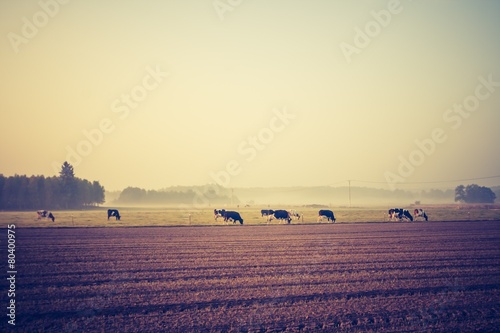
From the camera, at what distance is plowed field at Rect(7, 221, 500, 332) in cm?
863

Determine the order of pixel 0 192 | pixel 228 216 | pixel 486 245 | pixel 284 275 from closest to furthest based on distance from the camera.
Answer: pixel 284 275
pixel 486 245
pixel 228 216
pixel 0 192

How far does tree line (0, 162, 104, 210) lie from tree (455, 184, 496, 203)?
590 ft

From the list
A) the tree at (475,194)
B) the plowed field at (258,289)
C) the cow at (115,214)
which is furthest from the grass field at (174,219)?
the tree at (475,194)

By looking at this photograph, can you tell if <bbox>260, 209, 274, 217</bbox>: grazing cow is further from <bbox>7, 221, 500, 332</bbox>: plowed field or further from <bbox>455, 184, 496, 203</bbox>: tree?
<bbox>455, 184, 496, 203</bbox>: tree

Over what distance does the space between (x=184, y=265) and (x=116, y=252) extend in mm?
6034

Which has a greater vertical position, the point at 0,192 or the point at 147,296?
the point at 0,192

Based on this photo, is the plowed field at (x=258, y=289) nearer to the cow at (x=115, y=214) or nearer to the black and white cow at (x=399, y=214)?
the cow at (x=115, y=214)

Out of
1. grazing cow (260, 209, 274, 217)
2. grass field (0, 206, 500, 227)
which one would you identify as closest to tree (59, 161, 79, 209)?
grass field (0, 206, 500, 227)

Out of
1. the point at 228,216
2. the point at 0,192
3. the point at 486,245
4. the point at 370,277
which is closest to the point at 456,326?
the point at 370,277

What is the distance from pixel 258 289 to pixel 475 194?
19977 centimetres

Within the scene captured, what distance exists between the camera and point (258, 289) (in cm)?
1139

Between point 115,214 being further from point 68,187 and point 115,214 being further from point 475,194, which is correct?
point 475,194

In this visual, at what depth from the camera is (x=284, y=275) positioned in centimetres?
1335

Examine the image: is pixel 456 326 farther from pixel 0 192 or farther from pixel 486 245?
pixel 0 192
